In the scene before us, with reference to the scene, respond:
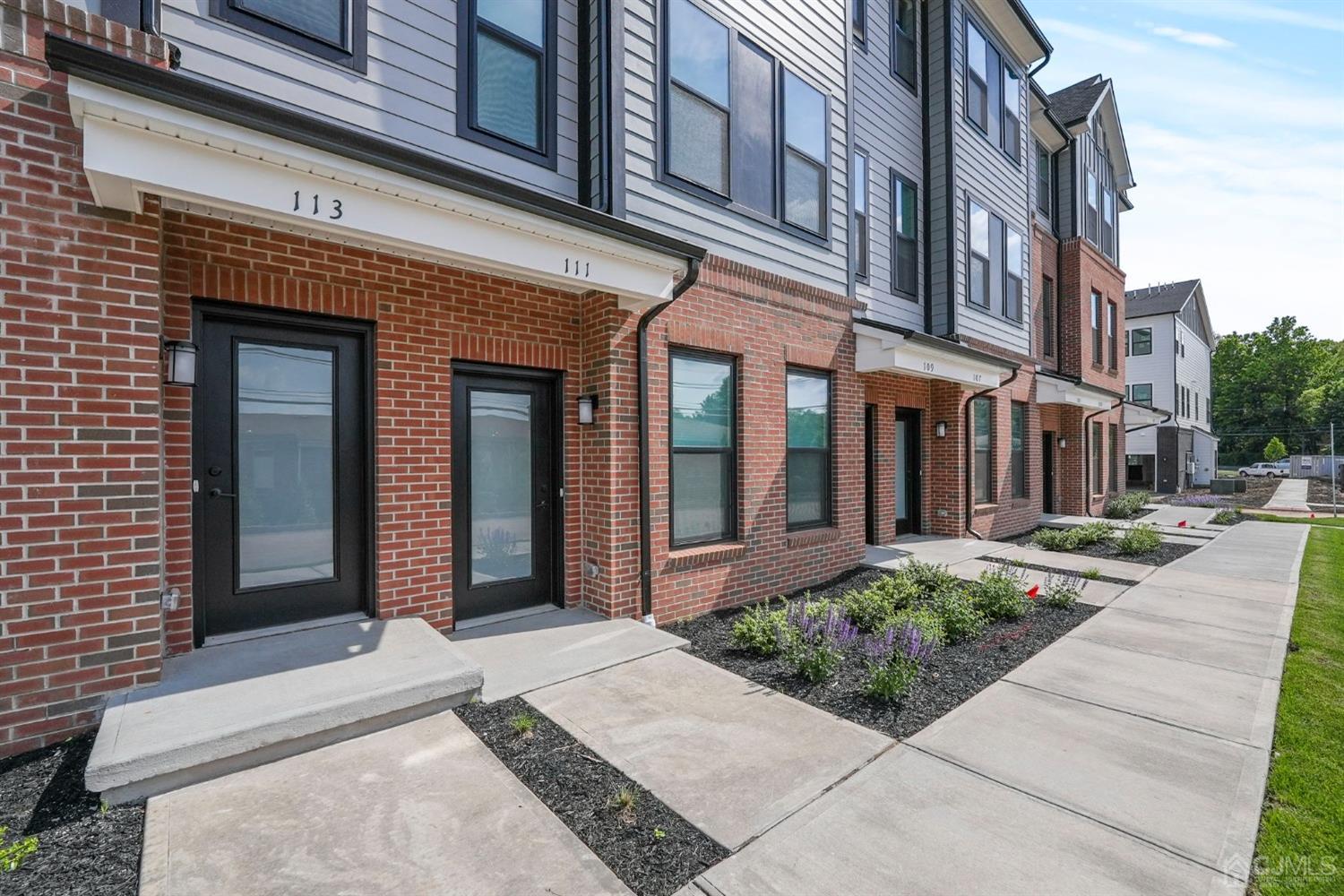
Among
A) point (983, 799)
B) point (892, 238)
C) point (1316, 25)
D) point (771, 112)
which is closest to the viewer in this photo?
point (983, 799)

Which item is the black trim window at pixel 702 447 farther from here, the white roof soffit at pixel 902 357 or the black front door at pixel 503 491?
the white roof soffit at pixel 902 357

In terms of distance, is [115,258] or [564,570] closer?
[115,258]

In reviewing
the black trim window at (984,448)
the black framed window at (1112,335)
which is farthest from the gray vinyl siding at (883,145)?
the black framed window at (1112,335)

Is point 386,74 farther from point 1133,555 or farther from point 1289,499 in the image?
point 1289,499

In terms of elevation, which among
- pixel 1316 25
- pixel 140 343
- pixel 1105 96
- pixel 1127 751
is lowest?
pixel 1127 751

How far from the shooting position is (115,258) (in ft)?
10.0

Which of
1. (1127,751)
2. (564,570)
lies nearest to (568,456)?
(564,570)

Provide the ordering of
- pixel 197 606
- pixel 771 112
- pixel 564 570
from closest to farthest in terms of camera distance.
→ pixel 197 606
pixel 564 570
pixel 771 112

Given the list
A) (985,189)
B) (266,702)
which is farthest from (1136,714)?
(985,189)

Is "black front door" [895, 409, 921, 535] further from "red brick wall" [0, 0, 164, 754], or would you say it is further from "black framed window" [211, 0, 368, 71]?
"red brick wall" [0, 0, 164, 754]

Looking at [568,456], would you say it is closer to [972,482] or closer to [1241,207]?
[972,482]

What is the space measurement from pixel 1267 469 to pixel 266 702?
214 feet

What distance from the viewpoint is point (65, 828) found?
235cm

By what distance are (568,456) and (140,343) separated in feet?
9.72
